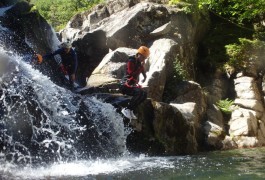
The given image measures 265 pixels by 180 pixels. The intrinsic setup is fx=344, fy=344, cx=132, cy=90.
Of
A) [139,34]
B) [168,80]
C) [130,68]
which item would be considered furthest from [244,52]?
[130,68]

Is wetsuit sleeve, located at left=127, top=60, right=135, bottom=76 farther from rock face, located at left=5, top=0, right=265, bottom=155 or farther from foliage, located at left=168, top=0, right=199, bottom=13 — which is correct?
foliage, located at left=168, top=0, right=199, bottom=13

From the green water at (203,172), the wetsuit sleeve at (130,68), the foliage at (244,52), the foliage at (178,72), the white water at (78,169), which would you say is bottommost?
the green water at (203,172)

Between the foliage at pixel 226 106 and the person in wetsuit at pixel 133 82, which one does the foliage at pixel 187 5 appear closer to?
the foliage at pixel 226 106

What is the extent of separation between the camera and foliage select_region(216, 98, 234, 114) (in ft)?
55.3

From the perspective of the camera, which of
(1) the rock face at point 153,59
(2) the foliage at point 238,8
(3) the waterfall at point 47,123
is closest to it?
(3) the waterfall at point 47,123

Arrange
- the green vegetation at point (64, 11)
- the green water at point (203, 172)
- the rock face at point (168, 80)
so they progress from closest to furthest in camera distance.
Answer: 1. the green water at point (203, 172)
2. the rock face at point (168, 80)
3. the green vegetation at point (64, 11)

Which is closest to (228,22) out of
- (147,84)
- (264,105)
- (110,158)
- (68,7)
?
(264,105)

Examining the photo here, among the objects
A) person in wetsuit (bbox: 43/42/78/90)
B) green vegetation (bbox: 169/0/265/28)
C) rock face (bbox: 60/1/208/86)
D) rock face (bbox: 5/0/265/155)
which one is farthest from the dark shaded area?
person in wetsuit (bbox: 43/42/78/90)

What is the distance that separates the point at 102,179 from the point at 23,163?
293 centimetres

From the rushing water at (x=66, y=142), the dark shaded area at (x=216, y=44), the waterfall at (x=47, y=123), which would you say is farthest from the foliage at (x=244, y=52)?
the waterfall at (x=47, y=123)

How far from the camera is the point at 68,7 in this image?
43.7m

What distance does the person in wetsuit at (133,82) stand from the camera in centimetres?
1088

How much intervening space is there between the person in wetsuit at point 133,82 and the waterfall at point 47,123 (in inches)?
18.4

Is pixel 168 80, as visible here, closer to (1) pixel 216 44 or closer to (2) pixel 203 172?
(1) pixel 216 44
